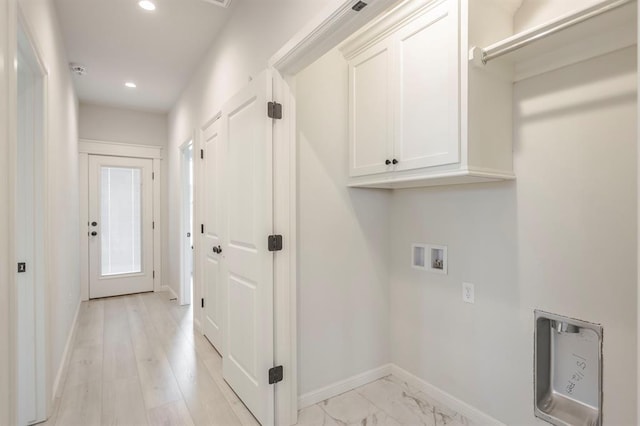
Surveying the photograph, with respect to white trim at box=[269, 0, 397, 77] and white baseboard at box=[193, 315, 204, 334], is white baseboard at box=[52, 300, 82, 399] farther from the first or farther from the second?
white trim at box=[269, 0, 397, 77]

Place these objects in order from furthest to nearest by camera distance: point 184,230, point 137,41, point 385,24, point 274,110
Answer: point 184,230, point 137,41, point 385,24, point 274,110

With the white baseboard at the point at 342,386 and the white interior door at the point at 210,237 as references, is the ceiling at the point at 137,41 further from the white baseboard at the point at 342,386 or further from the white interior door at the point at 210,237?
the white baseboard at the point at 342,386

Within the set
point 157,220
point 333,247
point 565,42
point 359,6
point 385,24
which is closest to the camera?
point 359,6

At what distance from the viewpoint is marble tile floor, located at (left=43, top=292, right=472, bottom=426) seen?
6.72 feet

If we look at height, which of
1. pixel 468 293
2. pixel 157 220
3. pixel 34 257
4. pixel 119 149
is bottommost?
pixel 468 293

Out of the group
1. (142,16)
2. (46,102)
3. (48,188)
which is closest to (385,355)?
(48,188)

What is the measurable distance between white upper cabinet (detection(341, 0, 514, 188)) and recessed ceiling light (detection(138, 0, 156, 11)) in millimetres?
1579

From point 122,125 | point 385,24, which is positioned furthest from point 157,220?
point 385,24

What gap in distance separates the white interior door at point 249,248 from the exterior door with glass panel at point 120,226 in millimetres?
3356

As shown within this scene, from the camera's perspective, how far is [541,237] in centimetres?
171

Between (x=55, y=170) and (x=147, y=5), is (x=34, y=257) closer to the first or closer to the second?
(x=55, y=170)

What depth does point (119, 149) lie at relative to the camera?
4977 mm

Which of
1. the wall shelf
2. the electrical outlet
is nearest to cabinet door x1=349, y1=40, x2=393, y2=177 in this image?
the wall shelf

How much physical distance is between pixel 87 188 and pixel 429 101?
4.89 m
